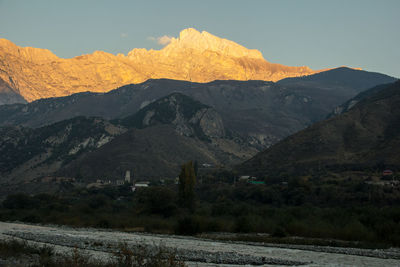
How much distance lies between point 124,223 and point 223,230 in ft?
61.5

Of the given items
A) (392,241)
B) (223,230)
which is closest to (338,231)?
(392,241)

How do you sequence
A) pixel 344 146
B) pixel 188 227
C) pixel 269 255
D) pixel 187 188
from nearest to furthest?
pixel 269 255
pixel 188 227
pixel 187 188
pixel 344 146

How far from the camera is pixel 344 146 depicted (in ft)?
506

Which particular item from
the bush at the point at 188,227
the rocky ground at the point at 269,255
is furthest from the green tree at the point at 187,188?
the rocky ground at the point at 269,255

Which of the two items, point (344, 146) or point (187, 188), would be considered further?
point (344, 146)

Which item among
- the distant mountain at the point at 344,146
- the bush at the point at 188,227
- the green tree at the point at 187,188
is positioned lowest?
the bush at the point at 188,227

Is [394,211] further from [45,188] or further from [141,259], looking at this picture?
[45,188]

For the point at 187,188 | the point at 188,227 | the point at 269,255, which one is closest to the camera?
the point at 269,255

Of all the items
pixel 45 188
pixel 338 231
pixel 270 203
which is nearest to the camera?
pixel 338 231

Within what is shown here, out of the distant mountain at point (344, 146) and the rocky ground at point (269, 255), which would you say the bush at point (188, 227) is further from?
the distant mountain at point (344, 146)

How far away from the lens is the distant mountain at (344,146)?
135 m

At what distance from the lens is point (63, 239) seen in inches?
1836

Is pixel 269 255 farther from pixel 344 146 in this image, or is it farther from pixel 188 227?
pixel 344 146

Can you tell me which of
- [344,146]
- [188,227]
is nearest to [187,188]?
[188,227]
